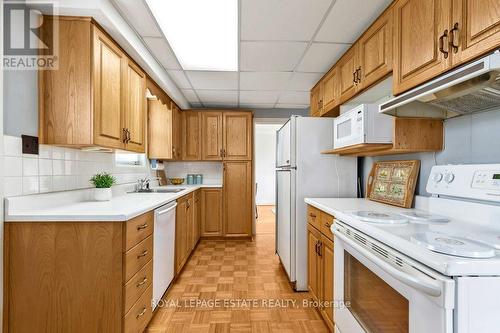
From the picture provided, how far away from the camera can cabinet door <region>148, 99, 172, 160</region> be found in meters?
3.54

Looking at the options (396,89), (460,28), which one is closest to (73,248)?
(396,89)

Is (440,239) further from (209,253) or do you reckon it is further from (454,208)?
(209,253)

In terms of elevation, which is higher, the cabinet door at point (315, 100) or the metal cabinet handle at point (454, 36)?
the cabinet door at point (315, 100)

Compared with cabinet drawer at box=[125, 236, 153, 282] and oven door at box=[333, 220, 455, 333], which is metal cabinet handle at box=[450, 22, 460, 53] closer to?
oven door at box=[333, 220, 455, 333]

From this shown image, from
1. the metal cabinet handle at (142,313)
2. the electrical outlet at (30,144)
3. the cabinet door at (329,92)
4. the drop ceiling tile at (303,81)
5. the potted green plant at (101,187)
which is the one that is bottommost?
the metal cabinet handle at (142,313)

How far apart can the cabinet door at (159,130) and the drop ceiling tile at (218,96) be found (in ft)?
1.77

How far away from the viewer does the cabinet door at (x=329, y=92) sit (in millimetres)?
2521

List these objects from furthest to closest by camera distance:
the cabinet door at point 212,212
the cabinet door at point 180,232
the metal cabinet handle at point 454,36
A: the cabinet door at point 212,212 → the cabinet door at point 180,232 → the metal cabinet handle at point 454,36

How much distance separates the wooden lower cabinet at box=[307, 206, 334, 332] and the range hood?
826 millimetres

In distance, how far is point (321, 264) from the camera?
1988mm

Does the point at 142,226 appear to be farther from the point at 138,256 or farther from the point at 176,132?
the point at 176,132

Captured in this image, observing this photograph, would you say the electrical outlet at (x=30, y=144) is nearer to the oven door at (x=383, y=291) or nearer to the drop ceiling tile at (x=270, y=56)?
the drop ceiling tile at (x=270, y=56)

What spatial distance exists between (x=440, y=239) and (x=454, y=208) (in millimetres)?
618

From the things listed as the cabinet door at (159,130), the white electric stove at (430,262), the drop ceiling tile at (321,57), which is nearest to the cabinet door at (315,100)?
the drop ceiling tile at (321,57)
